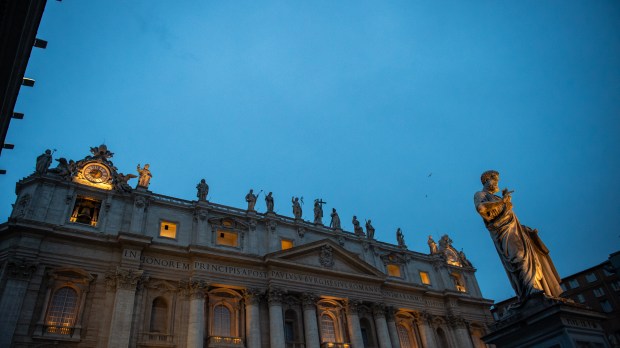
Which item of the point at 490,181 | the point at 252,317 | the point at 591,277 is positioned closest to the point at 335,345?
the point at 252,317

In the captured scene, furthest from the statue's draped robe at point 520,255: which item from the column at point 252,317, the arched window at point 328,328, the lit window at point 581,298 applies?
the lit window at point 581,298

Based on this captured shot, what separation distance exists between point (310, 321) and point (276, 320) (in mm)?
2776

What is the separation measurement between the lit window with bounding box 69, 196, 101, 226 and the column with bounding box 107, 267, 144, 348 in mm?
4654

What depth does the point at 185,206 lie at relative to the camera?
3197 centimetres

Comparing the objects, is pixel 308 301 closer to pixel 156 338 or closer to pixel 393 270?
pixel 156 338

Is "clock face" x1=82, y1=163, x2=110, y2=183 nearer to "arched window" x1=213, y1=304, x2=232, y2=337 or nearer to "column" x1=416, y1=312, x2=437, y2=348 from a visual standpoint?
"arched window" x1=213, y1=304, x2=232, y2=337

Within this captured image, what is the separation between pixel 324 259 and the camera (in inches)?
1363

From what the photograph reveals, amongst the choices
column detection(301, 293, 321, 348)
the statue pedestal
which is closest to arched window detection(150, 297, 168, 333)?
column detection(301, 293, 321, 348)

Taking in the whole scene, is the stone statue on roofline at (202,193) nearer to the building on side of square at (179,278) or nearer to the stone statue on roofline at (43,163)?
the building on side of square at (179,278)

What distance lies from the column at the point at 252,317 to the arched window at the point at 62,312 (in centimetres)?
1067

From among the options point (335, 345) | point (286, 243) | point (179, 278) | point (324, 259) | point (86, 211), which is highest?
point (86, 211)

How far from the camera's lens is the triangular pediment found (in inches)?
1271

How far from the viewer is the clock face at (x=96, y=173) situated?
97.3ft

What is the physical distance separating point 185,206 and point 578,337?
28.0 m
